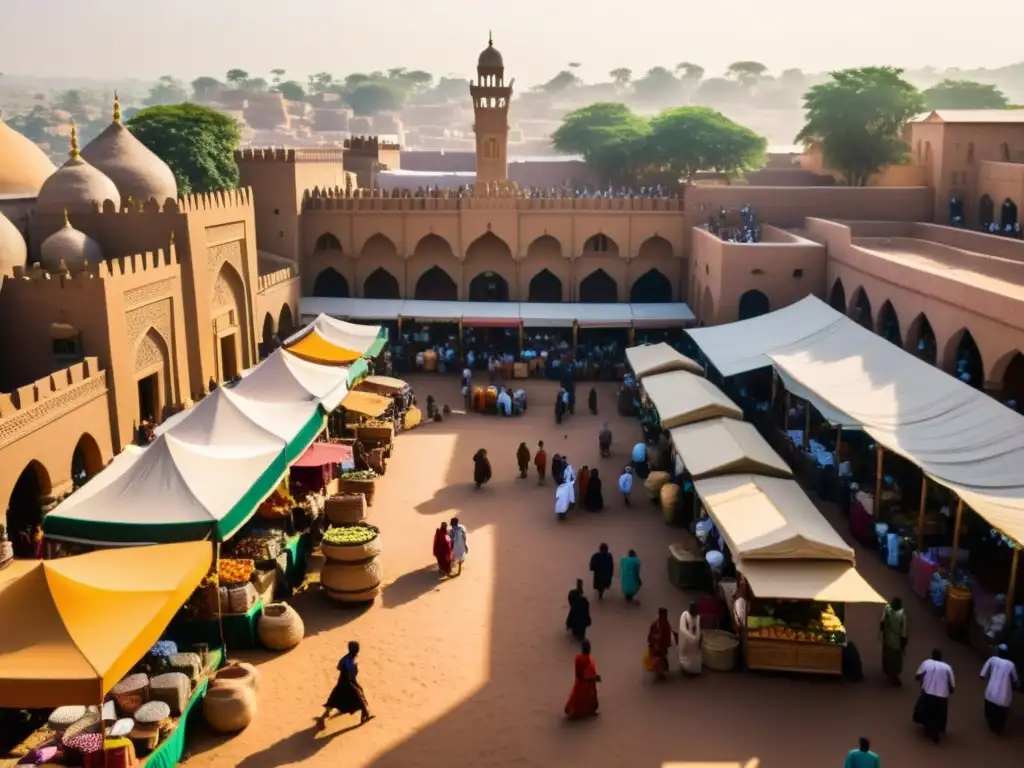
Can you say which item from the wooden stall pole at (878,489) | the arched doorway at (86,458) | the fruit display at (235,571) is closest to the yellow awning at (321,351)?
the arched doorway at (86,458)

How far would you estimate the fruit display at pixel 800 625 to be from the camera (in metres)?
10.6

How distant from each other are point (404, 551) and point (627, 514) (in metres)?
3.69

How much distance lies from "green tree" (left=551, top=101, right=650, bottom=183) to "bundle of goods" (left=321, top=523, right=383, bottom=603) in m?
35.1

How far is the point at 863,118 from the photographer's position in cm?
3438

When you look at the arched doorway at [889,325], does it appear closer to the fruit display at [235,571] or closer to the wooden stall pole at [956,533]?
the wooden stall pole at [956,533]

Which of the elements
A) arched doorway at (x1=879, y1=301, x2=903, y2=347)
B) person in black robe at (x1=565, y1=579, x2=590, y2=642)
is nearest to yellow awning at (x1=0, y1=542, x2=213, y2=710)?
person in black robe at (x1=565, y1=579, x2=590, y2=642)

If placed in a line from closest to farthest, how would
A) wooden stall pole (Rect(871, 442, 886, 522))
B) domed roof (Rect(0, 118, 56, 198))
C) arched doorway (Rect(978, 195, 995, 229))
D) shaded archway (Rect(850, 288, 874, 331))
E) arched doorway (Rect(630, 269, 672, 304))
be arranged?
wooden stall pole (Rect(871, 442, 886, 522))
domed roof (Rect(0, 118, 56, 198))
shaded archway (Rect(850, 288, 874, 331))
arched doorway (Rect(978, 195, 995, 229))
arched doorway (Rect(630, 269, 672, 304))

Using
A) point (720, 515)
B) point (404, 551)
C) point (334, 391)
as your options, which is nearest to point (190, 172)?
point (334, 391)

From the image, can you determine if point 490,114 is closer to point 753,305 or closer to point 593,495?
point 753,305

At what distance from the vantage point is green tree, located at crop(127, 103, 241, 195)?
37.1 m

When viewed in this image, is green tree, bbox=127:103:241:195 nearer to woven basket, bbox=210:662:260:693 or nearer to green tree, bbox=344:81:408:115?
woven basket, bbox=210:662:260:693

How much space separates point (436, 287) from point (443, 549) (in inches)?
737

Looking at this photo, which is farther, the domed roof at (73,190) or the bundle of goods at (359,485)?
the domed roof at (73,190)

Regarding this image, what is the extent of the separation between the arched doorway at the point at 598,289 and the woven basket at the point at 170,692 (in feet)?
73.8
